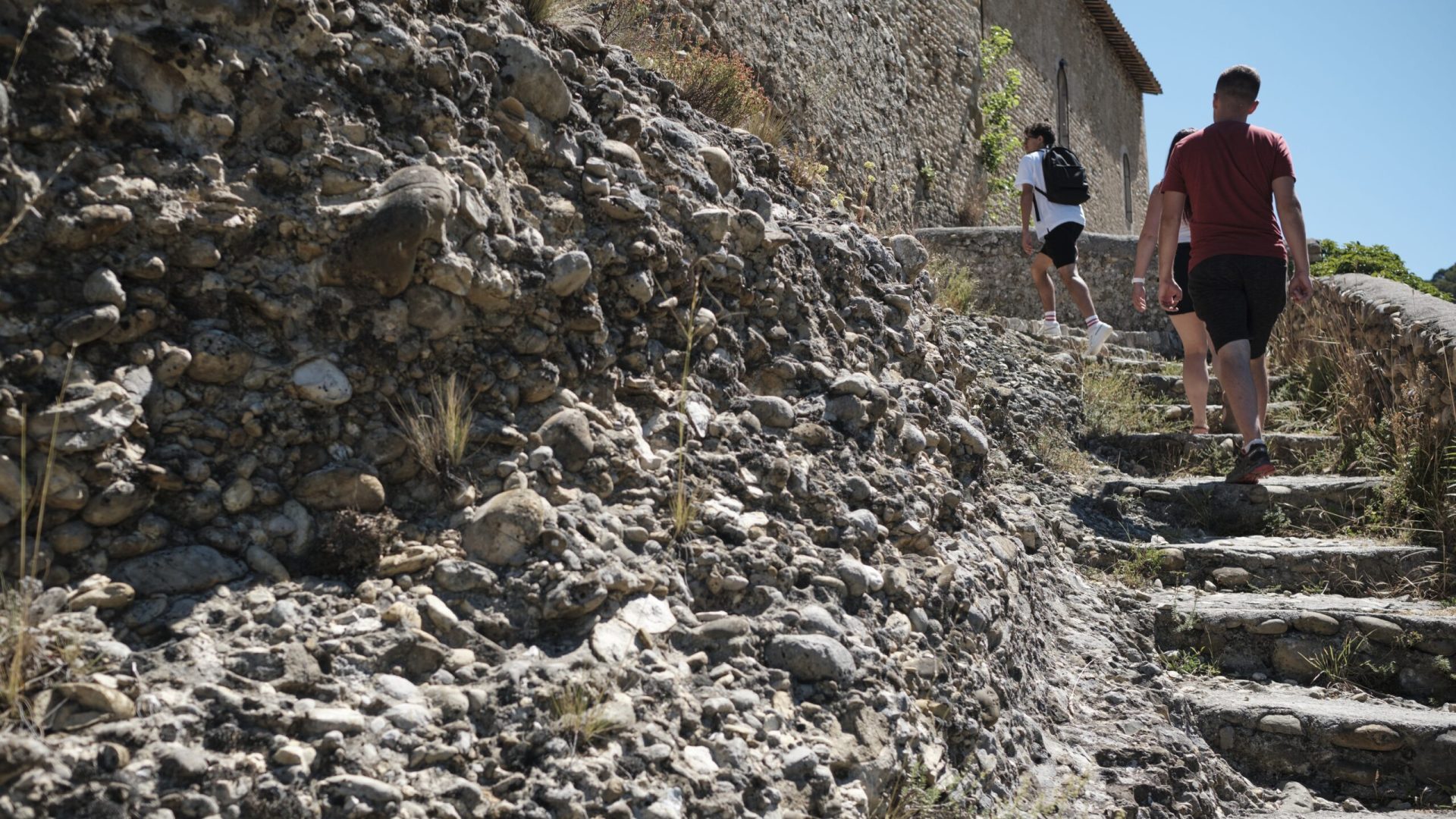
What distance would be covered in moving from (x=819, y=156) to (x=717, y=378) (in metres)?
6.12

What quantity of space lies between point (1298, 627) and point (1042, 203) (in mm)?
3166

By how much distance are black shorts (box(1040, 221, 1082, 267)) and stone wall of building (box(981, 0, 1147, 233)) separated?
722 centimetres

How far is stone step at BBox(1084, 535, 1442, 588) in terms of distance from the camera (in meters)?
4.38

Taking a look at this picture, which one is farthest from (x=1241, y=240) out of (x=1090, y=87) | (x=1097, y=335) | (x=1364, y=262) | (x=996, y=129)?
(x=1364, y=262)

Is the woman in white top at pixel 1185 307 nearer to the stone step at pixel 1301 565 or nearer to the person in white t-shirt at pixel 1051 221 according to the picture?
the person in white t-shirt at pixel 1051 221

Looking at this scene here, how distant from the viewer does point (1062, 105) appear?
17703mm

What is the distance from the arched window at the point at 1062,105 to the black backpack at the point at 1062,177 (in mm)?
12093

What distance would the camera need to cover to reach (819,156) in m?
8.72

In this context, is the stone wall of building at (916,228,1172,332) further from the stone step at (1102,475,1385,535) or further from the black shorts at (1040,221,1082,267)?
the stone step at (1102,475,1385,535)

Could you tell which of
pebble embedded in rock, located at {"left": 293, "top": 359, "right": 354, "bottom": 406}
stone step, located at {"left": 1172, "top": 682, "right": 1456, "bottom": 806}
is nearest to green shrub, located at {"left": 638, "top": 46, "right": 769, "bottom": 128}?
pebble embedded in rock, located at {"left": 293, "top": 359, "right": 354, "bottom": 406}

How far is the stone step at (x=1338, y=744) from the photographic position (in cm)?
349

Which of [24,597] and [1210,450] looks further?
[1210,450]

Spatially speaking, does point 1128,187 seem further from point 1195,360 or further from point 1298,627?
point 1298,627

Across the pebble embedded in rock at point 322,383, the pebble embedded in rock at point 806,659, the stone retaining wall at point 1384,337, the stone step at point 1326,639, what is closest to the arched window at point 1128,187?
the stone retaining wall at point 1384,337
